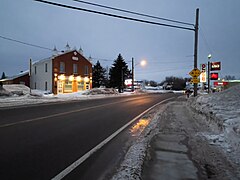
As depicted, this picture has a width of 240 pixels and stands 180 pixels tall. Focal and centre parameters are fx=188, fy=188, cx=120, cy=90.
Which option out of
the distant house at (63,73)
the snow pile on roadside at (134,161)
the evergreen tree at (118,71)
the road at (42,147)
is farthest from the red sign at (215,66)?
the snow pile on roadside at (134,161)

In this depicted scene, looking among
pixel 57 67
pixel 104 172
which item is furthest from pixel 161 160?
pixel 57 67

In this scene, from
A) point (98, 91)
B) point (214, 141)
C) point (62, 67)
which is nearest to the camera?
point (214, 141)

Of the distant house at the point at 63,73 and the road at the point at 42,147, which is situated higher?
the distant house at the point at 63,73

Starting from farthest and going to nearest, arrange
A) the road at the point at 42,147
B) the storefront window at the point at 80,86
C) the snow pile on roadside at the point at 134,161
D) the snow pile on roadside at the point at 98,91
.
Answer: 1. the storefront window at the point at 80,86
2. the snow pile on roadside at the point at 98,91
3. the road at the point at 42,147
4. the snow pile on roadside at the point at 134,161

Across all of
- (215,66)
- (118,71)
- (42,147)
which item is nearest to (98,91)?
(118,71)

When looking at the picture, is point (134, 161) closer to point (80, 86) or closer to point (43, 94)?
point (43, 94)

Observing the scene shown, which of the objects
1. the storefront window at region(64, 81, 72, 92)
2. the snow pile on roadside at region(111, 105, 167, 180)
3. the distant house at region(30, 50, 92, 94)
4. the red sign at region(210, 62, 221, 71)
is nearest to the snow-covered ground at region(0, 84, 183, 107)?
the distant house at region(30, 50, 92, 94)

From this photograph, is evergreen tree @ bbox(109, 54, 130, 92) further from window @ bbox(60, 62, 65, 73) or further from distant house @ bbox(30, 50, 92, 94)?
window @ bbox(60, 62, 65, 73)

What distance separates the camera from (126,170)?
3.87m

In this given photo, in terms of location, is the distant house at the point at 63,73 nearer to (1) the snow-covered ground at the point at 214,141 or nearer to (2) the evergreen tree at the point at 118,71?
(2) the evergreen tree at the point at 118,71

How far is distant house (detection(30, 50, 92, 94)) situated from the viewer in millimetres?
36812

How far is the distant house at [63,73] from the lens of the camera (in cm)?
3681

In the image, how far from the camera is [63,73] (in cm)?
3825

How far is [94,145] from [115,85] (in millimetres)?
47853
